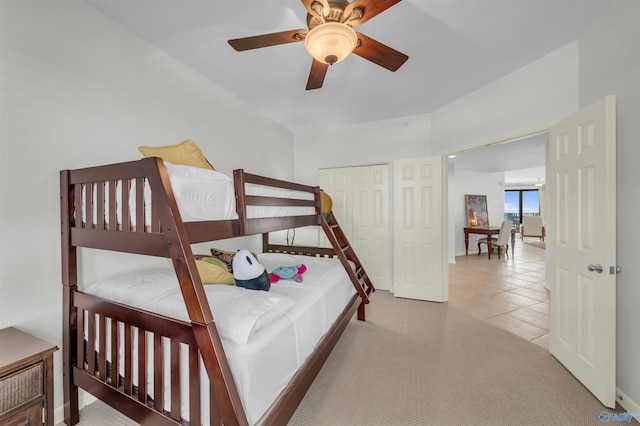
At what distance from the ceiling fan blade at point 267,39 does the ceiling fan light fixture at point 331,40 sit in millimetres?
144

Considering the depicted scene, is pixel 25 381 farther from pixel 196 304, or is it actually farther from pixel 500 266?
pixel 500 266

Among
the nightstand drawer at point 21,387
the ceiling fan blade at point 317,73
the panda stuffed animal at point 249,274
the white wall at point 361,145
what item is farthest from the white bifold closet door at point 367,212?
the nightstand drawer at point 21,387

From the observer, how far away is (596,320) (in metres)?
1.72

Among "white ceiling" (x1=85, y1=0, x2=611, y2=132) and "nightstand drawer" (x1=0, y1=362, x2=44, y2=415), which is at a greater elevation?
"white ceiling" (x1=85, y1=0, x2=611, y2=132)

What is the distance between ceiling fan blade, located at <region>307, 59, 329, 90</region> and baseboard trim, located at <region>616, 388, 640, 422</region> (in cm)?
298

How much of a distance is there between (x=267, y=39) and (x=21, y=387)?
226cm

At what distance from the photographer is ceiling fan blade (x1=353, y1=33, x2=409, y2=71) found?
1621 millimetres

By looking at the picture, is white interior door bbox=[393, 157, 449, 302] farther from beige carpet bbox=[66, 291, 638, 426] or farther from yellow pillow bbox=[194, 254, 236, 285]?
yellow pillow bbox=[194, 254, 236, 285]

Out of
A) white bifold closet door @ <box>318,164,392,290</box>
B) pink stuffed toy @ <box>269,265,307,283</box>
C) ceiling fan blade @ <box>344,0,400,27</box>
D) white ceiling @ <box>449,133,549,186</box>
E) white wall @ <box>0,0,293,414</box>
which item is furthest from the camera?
white ceiling @ <box>449,133,549,186</box>

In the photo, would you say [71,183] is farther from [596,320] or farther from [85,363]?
[596,320]

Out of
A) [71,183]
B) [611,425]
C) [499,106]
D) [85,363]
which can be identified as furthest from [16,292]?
[499,106]

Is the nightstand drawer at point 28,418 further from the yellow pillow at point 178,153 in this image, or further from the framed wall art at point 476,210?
the framed wall art at point 476,210

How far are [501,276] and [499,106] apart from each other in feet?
11.6

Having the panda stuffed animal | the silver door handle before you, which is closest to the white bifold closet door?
the silver door handle
